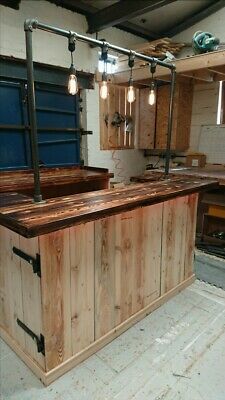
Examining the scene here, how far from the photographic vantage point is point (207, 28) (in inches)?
175

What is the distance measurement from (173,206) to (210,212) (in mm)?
1733

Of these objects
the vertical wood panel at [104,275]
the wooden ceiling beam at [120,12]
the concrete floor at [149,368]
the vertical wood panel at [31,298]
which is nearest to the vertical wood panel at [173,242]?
the concrete floor at [149,368]

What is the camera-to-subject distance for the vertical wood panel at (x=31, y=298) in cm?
152

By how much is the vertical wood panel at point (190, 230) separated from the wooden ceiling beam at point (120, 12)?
2.51m

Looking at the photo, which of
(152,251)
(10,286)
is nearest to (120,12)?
(152,251)

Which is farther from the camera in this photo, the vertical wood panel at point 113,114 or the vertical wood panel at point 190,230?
the vertical wood panel at point 113,114

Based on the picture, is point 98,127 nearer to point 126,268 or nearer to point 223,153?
point 223,153

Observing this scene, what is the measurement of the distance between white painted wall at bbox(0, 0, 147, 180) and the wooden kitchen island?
8.56 ft

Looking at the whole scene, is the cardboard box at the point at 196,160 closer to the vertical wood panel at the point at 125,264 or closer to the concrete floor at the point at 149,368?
the vertical wood panel at the point at 125,264

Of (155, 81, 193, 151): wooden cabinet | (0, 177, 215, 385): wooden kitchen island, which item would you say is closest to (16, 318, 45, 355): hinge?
(0, 177, 215, 385): wooden kitchen island

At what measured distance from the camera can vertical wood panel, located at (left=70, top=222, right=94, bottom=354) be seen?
163 cm

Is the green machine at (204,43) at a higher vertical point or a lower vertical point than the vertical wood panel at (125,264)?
higher

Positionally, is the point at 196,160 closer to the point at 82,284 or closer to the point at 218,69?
the point at 218,69

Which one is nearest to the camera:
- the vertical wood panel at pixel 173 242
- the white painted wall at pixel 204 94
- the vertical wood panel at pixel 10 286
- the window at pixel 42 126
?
the vertical wood panel at pixel 10 286
